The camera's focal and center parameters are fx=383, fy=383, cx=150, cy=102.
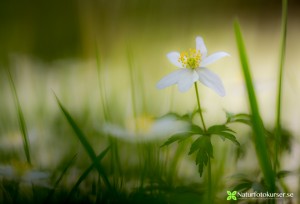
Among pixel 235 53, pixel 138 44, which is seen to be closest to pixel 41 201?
pixel 138 44

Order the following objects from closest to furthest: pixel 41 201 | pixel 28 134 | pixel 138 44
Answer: pixel 41 201
pixel 28 134
pixel 138 44

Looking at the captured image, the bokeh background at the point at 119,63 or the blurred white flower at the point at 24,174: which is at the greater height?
the bokeh background at the point at 119,63

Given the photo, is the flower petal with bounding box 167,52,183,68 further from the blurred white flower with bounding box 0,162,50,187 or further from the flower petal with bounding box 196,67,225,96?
the blurred white flower with bounding box 0,162,50,187

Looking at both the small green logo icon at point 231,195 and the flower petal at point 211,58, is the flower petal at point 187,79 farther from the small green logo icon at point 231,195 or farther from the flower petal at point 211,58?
the small green logo icon at point 231,195

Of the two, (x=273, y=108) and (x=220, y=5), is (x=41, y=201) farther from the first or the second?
(x=220, y=5)

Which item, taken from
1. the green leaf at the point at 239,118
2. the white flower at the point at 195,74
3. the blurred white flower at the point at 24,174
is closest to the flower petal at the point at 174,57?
the white flower at the point at 195,74

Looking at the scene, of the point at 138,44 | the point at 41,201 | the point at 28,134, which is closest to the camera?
the point at 41,201

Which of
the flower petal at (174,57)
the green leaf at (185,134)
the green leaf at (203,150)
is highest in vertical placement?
the flower petal at (174,57)
